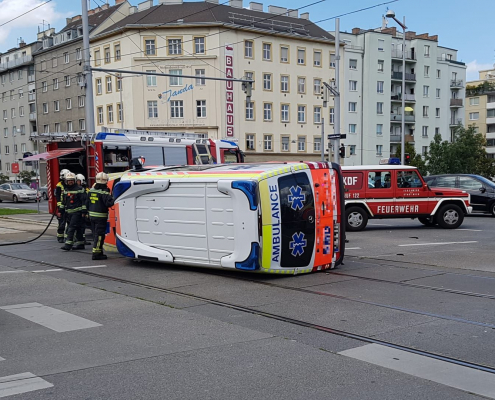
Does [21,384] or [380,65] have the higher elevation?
[380,65]

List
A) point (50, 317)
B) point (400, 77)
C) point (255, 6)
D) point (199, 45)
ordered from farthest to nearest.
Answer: point (400, 77) → point (255, 6) → point (199, 45) → point (50, 317)

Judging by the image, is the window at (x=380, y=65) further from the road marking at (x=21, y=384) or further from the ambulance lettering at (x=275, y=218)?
the road marking at (x=21, y=384)

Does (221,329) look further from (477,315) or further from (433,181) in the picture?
(433,181)

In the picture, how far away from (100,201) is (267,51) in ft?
158

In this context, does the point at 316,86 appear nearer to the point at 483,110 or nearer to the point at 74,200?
the point at 483,110

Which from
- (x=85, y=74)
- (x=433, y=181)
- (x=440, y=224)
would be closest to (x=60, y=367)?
(x=440, y=224)

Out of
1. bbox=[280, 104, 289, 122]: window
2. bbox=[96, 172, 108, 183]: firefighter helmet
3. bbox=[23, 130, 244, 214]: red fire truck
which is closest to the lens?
bbox=[96, 172, 108, 183]: firefighter helmet

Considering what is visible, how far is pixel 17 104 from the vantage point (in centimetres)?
7519

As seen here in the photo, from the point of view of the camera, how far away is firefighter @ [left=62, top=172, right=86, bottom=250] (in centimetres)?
1330

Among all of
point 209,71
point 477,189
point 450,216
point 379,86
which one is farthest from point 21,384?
point 379,86

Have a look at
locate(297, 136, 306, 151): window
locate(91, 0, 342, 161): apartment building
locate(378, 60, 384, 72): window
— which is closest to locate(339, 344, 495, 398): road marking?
locate(91, 0, 342, 161): apartment building

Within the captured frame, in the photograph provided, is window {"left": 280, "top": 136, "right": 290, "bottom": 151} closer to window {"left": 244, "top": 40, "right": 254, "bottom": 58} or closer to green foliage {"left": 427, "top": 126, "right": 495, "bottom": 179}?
window {"left": 244, "top": 40, "right": 254, "bottom": 58}

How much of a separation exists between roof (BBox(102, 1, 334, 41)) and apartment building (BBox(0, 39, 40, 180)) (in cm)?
1993

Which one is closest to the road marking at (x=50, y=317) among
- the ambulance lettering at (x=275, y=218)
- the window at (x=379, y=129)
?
the ambulance lettering at (x=275, y=218)
